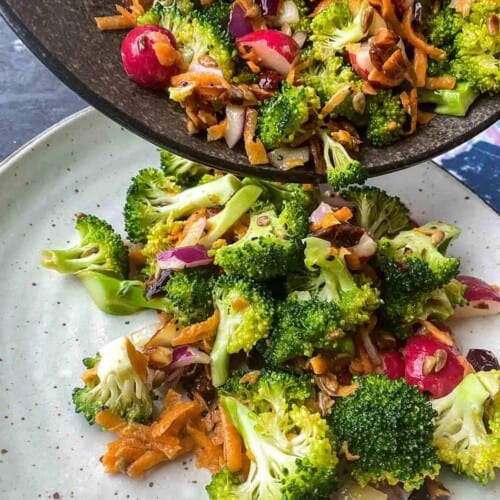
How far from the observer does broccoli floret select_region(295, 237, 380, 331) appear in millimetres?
1922

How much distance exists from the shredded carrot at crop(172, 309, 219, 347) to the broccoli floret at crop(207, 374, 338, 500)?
0.56ft

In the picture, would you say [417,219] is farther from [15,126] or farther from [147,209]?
[15,126]

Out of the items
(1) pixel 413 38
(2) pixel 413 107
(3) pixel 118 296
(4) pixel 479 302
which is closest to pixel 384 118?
(2) pixel 413 107

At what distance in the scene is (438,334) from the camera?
202 centimetres

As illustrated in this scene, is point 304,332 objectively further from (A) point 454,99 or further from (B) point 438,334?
(A) point 454,99

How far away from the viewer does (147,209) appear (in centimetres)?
221

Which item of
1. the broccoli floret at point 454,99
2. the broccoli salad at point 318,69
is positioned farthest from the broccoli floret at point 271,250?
the broccoli floret at point 454,99

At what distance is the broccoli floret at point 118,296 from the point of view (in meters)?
2.10

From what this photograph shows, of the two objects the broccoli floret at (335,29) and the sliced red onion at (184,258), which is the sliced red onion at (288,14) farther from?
the sliced red onion at (184,258)

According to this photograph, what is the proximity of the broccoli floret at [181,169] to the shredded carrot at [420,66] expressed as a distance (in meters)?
0.70

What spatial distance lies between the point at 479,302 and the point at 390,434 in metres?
0.52

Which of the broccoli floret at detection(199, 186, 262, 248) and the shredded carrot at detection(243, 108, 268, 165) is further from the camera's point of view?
the broccoli floret at detection(199, 186, 262, 248)

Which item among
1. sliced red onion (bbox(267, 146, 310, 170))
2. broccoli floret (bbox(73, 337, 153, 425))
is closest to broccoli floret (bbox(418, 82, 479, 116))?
sliced red onion (bbox(267, 146, 310, 170))

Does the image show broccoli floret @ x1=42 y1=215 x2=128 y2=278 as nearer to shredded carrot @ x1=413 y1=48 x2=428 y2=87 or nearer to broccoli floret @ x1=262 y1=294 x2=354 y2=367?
broccoli floret @ x1=262 y1=294 x2=354 y2=367
